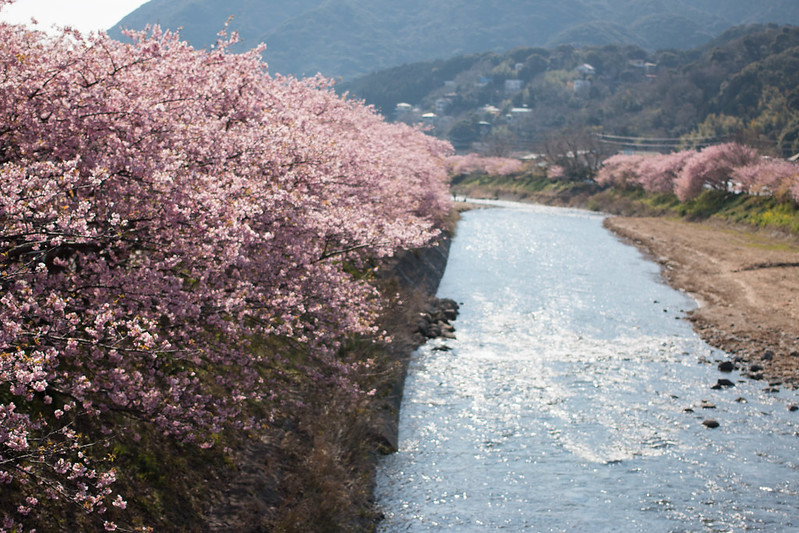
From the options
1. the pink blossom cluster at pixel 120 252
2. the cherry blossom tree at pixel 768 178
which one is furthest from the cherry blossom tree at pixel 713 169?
the pink blossom cluster at pixel 120 252

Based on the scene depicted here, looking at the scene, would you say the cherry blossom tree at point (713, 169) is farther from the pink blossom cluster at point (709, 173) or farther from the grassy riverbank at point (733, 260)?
the grassy riverbank at point (733, 260)

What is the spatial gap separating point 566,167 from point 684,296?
81685mm

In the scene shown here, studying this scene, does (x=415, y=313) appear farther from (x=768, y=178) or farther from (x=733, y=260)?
(x=768, y=178)

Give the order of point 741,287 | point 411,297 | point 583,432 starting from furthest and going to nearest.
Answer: point 741,287 → point 411,297 → point 583,432

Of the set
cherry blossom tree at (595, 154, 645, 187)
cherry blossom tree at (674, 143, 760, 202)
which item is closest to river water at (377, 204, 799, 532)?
cherry blossom tree at (674, 143, 760, 202)

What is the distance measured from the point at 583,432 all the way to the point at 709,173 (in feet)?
207

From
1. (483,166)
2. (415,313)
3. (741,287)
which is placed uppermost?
(415,313)

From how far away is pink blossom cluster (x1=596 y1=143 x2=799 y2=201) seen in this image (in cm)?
6134

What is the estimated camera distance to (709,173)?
74125 millimetres

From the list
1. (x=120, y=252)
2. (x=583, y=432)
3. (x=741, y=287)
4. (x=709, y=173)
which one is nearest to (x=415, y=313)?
(x=583, y=432)

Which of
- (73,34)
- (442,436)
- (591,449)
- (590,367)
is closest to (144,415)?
(73,34)

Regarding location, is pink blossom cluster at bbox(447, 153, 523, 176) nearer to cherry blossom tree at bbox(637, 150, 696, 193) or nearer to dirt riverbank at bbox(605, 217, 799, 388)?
cherry blossom tree at bbox(637, 150, 696, 193)

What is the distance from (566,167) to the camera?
117m

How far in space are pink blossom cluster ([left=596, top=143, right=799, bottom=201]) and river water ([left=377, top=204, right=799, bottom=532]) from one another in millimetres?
33994
